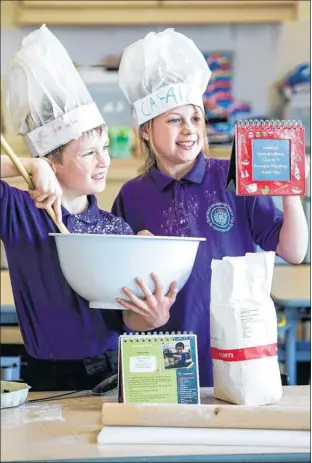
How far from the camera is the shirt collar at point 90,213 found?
3.96 ft

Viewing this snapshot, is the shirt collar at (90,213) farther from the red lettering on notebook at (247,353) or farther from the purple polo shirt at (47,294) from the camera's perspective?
the red lettering on notebook at (247,353)

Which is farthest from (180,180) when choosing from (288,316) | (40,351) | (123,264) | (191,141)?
(288,316)

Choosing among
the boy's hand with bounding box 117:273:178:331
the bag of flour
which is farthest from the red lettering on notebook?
the boy's hand with bounding box 117:273:178:331

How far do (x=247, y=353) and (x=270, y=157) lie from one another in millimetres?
314

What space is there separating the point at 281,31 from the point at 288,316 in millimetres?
661

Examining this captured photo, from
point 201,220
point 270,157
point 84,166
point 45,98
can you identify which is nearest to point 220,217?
point 201,220

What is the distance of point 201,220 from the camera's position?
1256 mm

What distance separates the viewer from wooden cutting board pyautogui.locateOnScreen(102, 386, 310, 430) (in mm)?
995

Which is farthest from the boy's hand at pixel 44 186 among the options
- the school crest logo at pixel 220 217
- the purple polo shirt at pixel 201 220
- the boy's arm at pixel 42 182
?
the school crest logo at pixel 220 217

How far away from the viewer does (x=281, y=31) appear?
1657 mm

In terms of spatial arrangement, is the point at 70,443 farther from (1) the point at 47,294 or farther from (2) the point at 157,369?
(1) the point at 47,294

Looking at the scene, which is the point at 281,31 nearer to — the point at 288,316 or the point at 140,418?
the point at 288,316

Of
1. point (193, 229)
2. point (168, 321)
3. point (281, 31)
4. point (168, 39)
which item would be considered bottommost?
point (168, 321)

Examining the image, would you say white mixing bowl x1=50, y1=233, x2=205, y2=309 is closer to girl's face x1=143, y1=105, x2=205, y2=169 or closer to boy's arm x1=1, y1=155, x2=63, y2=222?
boy's arm x1=1, y1=155, x2=63, y2=222
